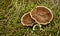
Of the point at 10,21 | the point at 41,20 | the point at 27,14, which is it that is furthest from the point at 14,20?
the point at 41,20

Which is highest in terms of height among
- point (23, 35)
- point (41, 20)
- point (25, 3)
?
point (25, 3)

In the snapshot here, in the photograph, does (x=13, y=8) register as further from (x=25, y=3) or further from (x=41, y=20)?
(x=41, y=20)

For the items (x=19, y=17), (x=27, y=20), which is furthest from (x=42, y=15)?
(x=19, y=17)
